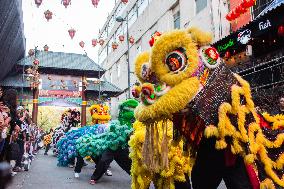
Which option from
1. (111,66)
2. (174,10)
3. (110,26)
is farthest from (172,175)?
(110,26)

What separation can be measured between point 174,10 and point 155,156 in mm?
15864

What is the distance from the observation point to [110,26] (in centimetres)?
3506

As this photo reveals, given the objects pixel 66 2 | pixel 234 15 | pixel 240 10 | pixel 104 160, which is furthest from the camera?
pixel 66 2

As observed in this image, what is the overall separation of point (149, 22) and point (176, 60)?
1938 centimetres

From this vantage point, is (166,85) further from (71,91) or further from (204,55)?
(71,91)

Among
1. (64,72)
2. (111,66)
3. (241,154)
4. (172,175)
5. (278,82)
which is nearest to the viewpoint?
(241,154)

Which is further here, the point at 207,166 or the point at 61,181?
the point at 61,181

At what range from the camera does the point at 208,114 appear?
2209mm

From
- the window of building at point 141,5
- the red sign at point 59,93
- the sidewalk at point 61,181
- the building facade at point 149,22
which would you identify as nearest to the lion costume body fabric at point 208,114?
the building facade at point 149,22

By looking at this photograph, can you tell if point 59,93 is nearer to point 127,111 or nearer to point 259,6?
point 259,6

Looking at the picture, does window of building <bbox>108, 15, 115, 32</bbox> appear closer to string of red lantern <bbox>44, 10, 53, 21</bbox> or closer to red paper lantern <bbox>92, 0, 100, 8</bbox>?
string of red lantern <bbox>44, 10, 53, 21</bbox>

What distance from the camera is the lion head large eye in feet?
7.59

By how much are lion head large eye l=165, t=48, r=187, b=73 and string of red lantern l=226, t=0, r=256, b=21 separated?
320 inches

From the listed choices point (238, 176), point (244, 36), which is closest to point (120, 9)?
point (244, 36)
